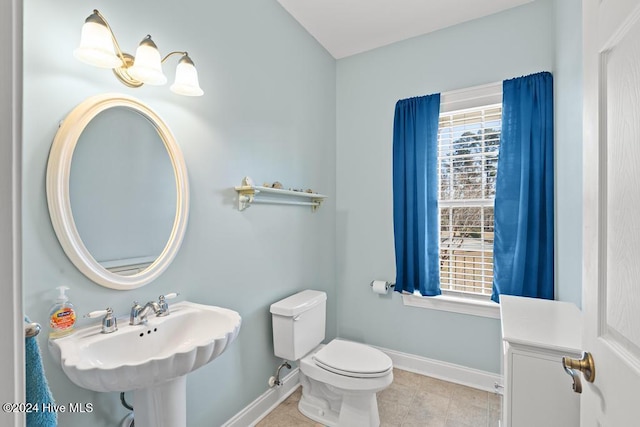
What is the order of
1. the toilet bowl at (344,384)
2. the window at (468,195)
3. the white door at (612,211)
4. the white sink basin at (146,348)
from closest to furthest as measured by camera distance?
the white door at (612,211) → the white sink basin at (146,348) → the toilet bowl at (344,384) → the window at (468,195)

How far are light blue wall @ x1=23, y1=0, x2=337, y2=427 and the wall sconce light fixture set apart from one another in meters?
0.09

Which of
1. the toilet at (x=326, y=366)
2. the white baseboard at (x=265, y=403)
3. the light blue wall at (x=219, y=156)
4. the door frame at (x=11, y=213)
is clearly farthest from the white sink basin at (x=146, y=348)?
the white baseboard at (x=265, y=403)

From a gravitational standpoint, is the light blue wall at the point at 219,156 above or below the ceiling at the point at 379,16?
below

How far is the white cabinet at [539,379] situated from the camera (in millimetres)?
1050

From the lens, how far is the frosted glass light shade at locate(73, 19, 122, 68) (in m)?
0.99

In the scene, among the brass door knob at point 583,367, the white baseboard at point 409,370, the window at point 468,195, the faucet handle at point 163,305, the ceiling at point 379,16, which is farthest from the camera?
the window at point 468,195

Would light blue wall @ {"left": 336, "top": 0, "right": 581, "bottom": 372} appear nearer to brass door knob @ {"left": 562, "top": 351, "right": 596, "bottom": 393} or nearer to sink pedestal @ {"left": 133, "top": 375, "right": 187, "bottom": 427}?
brass door knob @ {"left": 562, "top": 351, "right": 596, "bottom": 393}

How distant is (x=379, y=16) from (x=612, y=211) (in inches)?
85.8

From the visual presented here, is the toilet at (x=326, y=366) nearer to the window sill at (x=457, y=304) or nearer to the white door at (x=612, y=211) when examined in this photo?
the window sill at (x=457, y=304)

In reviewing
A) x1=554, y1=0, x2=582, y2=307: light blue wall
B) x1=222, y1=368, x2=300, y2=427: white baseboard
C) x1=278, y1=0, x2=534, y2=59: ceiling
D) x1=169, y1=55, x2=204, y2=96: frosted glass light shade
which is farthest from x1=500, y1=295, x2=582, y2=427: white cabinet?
x1=278, y1=0, x2=534, y2=59: ceiling

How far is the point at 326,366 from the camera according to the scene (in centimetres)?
177

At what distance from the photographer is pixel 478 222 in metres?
2.33

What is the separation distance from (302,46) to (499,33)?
146 cm

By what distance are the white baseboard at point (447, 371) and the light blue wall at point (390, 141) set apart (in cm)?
4
